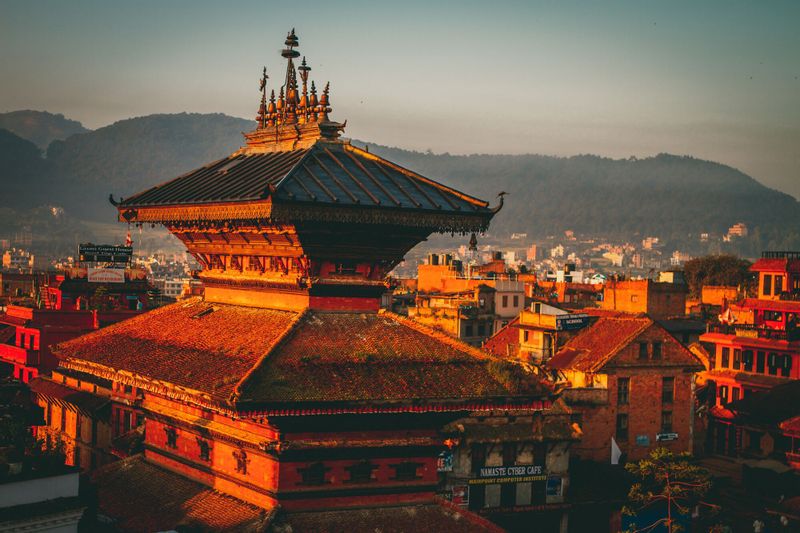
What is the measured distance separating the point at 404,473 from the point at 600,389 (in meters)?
39.7

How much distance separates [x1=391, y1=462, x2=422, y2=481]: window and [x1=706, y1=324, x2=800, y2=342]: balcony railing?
53.3m

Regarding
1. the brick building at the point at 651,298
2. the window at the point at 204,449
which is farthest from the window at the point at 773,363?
the window at the point at 204,449

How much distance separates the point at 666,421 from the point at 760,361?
40.0ft

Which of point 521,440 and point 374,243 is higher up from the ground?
point 374,243

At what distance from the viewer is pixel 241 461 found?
17953mm

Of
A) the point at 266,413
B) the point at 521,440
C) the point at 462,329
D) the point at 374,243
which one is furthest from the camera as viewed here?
the point at 462,329

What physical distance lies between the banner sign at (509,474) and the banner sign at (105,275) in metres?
30.0

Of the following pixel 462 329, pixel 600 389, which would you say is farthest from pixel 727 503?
pixel 462 329

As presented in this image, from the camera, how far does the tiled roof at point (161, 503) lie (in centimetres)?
1747

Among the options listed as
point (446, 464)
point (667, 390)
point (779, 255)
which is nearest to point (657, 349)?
point (667, 390)

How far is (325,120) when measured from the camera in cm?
2092

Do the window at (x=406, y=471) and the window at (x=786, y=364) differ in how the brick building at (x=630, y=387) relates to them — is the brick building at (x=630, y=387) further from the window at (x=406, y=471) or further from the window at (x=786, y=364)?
the window at (x=406, y=471)

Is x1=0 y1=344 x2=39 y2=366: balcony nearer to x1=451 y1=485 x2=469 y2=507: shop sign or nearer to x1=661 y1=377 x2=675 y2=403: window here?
x1=451 y1=485 x2=469 y2=507: shop sign

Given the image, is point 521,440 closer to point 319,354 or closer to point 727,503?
point 727,503
